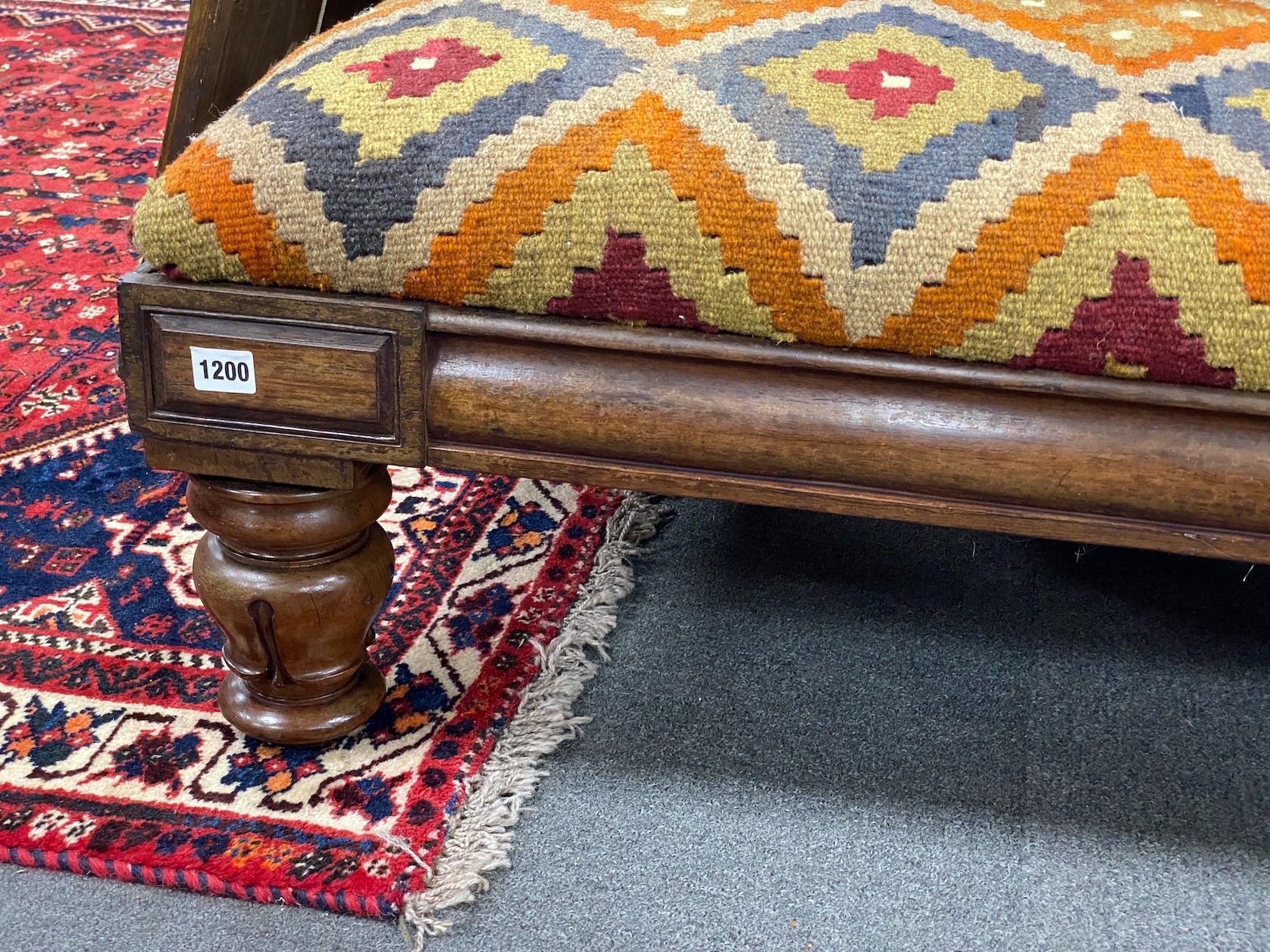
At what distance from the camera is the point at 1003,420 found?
65 cm

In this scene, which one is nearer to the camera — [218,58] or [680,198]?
[680,198]

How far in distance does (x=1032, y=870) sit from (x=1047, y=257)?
1.34ft

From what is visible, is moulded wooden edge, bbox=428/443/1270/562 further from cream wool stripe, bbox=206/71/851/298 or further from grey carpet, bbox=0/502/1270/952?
grey carpet, bbox=0/502/1270/952

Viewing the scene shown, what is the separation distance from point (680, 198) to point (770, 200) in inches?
1.8

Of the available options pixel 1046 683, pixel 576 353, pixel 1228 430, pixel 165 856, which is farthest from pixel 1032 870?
pixel 165 856

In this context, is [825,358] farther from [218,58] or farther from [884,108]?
[218,58]

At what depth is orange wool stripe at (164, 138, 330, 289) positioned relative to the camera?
0.64m

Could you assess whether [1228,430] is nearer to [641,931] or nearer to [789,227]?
[789,227]

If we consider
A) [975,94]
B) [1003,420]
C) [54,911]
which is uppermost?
[975,94]

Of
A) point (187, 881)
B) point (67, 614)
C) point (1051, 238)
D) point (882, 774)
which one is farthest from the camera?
point (67, 614)

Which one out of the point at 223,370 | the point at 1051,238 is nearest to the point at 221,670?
the point at 223,370

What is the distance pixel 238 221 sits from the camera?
0.64 m

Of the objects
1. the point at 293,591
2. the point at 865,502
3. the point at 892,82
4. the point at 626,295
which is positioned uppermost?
the point at 892,82

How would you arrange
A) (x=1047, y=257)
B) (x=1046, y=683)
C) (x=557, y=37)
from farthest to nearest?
(x=1046, y=683) < (x=557, y=37) < (x=1047, y=257)
